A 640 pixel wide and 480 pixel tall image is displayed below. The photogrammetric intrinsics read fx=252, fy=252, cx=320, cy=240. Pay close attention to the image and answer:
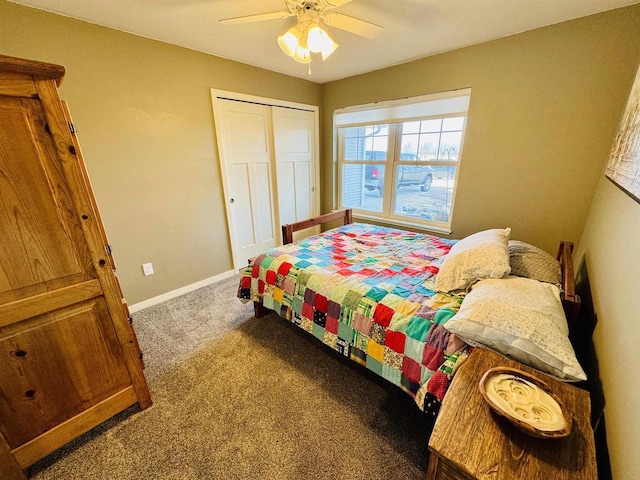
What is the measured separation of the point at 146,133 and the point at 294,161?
1.76 metres

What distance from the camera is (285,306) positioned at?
6.19 feet

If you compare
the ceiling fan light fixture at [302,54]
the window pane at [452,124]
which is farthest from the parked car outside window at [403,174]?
the ceiling fan light fixture at [302,54]

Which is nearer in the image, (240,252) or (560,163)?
(560,163)

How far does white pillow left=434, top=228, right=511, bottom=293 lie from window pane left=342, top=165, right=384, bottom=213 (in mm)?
2021

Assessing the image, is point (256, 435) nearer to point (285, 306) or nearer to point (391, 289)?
point (285, 306)

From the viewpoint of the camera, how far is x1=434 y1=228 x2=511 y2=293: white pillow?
1.43 meters

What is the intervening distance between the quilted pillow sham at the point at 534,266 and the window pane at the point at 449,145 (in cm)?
144

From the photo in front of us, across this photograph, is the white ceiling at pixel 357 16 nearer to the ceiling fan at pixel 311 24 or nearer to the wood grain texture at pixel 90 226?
the ceiling fan at pixel 311 24

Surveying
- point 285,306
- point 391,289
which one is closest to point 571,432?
point 391,289

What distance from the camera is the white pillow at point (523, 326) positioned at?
92 cm

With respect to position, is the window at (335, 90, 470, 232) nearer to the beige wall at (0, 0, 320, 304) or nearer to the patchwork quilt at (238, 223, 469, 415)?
the patchwork quilt at (238, 223, 469, 415)

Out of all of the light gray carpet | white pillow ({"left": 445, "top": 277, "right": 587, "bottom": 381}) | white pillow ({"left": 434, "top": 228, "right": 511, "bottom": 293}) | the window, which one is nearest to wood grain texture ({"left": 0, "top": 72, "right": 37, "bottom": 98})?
the light gray carpet

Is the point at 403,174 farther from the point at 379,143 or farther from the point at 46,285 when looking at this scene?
the point at 46,285

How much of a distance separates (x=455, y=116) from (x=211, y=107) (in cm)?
252
